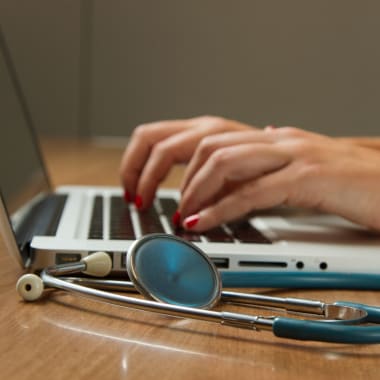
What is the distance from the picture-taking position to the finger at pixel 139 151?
40.7 inches

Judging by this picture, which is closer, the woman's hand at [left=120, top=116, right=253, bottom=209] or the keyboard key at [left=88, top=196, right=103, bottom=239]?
the keyboard key at [left=88, top=196, right=103, bottom=239]

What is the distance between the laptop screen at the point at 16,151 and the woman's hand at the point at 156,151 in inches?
5.6

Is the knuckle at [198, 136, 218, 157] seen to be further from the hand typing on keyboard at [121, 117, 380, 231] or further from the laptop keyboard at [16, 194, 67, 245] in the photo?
the laptop keyboard at [16, 194, 67, 245]

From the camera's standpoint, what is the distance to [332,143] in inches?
32.6

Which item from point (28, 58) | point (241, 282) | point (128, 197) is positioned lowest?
point (28, 58)

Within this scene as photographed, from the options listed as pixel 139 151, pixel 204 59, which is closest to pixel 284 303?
pixel 139 151

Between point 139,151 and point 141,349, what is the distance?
2.11 feet

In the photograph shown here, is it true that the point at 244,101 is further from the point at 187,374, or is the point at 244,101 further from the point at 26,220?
the point at 187,374

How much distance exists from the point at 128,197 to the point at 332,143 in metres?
0.33

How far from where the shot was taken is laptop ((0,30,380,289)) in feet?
1.96

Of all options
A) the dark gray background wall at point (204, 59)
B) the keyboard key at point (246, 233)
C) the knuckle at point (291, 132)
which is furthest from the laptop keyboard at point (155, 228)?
the dark gray background wall at point (204, 59)

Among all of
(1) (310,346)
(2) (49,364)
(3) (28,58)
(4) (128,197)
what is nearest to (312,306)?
(1) (310,346)

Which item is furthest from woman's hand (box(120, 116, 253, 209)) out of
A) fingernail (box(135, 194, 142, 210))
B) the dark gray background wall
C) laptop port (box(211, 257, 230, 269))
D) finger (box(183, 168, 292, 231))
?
the dark gray background wall

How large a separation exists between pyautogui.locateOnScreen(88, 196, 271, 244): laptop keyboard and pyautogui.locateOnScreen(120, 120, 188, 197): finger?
0.05 m
